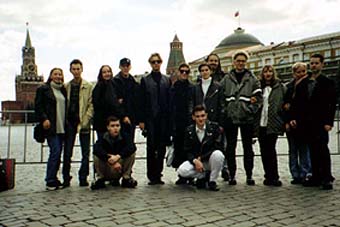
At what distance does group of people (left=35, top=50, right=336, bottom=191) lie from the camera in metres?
5.95

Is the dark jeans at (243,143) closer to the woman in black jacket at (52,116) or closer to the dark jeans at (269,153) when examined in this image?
the dark jeans at (269,153)

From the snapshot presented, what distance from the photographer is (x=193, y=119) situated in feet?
20.1

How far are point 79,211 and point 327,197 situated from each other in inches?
114

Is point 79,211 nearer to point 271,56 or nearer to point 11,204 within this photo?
point 11,204

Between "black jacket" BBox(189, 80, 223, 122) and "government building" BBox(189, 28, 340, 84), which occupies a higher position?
"government building" BBox(189, 28, 340, 84)

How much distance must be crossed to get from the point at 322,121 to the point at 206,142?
157 cm

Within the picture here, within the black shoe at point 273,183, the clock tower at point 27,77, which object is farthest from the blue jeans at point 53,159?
the clock tower at point 27,77

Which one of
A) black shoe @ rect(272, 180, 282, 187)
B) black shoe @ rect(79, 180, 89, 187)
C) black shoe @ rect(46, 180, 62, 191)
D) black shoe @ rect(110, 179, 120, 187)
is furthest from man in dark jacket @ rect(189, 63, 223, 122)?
black shoe @ rect(46, 180, 62, 191)

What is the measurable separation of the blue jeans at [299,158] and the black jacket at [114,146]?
7.58ft

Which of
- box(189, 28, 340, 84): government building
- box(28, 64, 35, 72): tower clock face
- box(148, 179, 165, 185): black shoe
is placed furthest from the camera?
box(28, 64, 35, 72): tower clock face

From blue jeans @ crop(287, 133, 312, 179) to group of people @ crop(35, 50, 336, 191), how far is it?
0.01 m

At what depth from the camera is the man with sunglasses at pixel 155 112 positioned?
6.39 meters

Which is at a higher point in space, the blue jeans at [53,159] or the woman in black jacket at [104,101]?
the woman in black jacket at [104,101]

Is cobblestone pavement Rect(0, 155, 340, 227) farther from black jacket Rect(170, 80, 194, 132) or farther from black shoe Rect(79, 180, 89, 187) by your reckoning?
black jacket Rect(170, 80, 194, 132)
